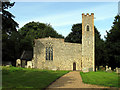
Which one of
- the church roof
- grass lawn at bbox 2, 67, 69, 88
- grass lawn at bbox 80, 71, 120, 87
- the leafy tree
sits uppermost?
the leafy tree

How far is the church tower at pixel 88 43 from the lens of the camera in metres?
29.4

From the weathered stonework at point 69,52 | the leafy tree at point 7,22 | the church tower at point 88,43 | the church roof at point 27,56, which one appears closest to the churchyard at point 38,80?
the leafy tree at point 7,22

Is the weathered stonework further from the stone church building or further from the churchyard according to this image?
the churchyard

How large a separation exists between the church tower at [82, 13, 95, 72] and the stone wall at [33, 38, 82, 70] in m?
1.33

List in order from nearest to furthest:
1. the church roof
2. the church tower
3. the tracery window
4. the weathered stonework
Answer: the church tower
the weathered stonework
the tracery window
the church roof

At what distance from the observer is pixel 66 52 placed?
99.8ft

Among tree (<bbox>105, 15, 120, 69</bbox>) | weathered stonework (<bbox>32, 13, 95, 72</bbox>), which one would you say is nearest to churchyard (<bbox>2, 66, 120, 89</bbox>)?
weathered stonework (<bbox>32, 13, 95, 72</bbox>)

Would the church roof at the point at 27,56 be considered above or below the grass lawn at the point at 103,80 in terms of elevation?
above

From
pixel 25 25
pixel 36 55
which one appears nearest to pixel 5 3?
pixel 36 55

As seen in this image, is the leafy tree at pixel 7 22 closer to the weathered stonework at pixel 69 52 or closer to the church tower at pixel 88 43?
the weathered stonework at pixel 69 52

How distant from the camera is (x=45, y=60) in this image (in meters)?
29.9

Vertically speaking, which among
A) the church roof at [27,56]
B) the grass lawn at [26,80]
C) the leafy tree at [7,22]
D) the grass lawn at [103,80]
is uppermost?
the leafy tree at [7,22]

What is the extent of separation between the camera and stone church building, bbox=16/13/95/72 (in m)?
29.8

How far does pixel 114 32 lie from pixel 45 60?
614 inches
